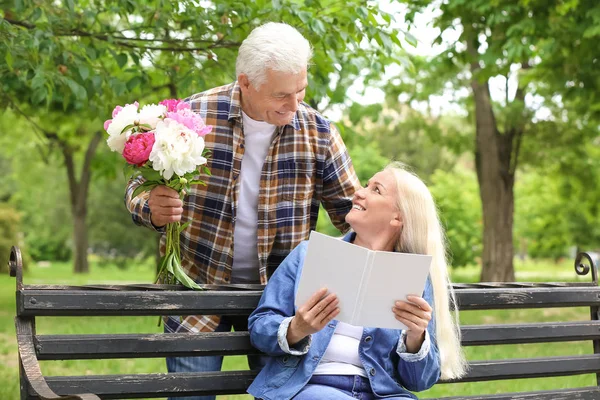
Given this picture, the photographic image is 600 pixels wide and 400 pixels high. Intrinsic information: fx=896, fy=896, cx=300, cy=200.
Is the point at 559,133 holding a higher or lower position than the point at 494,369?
higher

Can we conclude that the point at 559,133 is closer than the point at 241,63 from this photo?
Answer: No

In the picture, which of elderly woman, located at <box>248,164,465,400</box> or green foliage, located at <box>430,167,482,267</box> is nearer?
elderly woman, located at <box>248,164,465,400</box>

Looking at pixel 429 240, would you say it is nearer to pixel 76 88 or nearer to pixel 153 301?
pixel 153 301

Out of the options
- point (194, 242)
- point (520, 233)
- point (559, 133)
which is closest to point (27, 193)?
point (520, 233)

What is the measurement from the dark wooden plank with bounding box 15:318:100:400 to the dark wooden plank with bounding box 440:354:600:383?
1.69m

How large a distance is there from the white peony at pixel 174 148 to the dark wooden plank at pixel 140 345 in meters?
0.64

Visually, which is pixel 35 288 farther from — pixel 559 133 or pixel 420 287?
pixel 559 133

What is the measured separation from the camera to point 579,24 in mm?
9594

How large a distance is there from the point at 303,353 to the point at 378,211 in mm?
596

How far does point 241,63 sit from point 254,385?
4.07 feet

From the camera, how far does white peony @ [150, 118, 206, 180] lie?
10.4ft

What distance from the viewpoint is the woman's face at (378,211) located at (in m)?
3.34

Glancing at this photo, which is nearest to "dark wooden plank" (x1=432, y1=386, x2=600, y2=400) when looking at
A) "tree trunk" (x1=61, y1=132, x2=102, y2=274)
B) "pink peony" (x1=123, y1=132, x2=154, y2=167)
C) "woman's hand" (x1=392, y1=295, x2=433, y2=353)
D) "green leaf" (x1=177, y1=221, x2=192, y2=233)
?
"woman's hand" (x1=392, y1=295, x2=433, y2=353)

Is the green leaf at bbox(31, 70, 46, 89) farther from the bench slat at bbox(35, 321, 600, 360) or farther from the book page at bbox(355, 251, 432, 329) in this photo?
the book page at bbox(355, 251, 432, 329)
